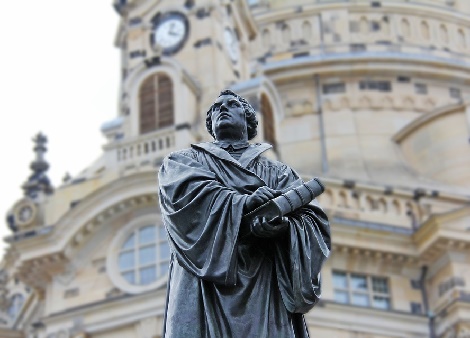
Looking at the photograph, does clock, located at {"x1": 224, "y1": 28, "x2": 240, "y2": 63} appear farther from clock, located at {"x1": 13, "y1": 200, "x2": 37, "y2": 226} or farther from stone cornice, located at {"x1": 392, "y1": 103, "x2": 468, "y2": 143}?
clock, located at {"x1": 13, "y1": 200, "x2": 37, "y2": 226}

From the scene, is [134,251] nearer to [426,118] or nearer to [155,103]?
[155,103]

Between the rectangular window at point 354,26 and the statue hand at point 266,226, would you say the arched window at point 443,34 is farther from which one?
the statue hand at point 266,226

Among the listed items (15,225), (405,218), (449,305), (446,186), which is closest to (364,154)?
(446,186)

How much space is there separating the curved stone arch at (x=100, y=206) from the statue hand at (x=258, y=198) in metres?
23.1

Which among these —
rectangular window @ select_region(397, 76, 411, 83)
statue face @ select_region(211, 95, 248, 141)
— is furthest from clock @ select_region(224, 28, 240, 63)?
statue face @ select_region(211, 95, 248, 141)

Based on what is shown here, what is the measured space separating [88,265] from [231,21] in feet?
33.5

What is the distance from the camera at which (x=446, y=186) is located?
119ft

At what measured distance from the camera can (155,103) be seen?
33.1 meters

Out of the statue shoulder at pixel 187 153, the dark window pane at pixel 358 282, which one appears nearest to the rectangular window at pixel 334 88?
the dark window pane at pixel 358 282

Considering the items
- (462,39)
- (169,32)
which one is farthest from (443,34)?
(169,32)

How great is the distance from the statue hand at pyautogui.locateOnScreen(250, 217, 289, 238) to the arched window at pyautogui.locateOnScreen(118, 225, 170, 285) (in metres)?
23.3

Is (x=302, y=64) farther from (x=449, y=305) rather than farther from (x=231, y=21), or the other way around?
(x=449, y=305)

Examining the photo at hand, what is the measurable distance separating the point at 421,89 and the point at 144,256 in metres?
16.1

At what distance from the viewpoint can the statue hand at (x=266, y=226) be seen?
6.52 m
